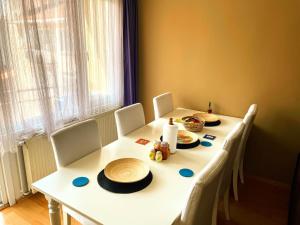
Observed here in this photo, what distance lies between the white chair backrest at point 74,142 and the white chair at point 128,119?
274mm

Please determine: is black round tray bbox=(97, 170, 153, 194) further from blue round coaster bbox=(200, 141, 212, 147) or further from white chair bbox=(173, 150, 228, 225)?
blue round coaster bbox=(200, 141, 212, 147)

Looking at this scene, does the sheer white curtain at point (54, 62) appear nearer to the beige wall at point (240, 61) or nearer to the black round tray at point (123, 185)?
the beige wall at point (240, 61)

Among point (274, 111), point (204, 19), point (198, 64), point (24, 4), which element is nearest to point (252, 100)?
point (274, 111)

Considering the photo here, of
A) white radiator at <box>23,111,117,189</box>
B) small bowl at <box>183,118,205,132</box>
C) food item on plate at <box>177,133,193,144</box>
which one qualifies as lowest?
white radiator at <box>23,111,117,189</box>

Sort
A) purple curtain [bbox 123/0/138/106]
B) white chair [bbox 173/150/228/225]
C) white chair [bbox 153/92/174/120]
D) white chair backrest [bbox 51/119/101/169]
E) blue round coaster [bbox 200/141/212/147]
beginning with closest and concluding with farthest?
white chair [bbox 173/150/228/225] → white chair backrest [bbox 51/119/101/169] → blue round coaster [bbox 200/141/212/147] → white chair [bbox 153/92/174/120] → purple curtain [bbox 123/0/138/106]

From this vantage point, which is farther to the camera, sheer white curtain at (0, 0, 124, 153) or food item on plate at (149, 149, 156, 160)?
sheer white curtain at (0, 0, 124, 153)

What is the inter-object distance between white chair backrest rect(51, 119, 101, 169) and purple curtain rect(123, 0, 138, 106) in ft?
4.58

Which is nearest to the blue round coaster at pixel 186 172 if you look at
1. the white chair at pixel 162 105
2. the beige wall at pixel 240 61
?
the white chair at pixel 162 105

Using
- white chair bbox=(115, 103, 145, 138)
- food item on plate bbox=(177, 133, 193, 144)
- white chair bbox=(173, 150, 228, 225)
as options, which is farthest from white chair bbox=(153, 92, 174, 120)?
white chair bbox=(173, 150, 228, 225)

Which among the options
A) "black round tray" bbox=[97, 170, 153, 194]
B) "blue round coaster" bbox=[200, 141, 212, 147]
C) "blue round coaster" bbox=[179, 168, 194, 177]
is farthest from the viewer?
"blue round coaster" bbox=[200, 141, 212, 147]

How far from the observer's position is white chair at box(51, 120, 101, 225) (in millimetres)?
1597

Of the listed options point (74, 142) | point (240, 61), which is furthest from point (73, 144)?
point (240, 61)

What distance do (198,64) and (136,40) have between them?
0.88 m

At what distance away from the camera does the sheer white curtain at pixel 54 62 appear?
1982mm
